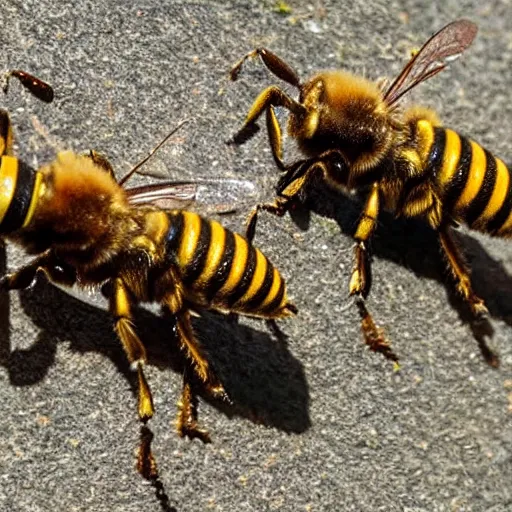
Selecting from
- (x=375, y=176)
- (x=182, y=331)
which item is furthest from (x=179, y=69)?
(x=182, y=331)

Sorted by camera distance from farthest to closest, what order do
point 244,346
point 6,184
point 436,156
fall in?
point 436,156 < point 244,346 < point 6,184

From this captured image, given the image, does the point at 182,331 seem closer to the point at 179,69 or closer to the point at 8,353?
the point at 8,353

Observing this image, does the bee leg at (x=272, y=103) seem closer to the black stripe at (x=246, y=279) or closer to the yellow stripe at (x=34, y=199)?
the black stripe at (x=246, y=279)

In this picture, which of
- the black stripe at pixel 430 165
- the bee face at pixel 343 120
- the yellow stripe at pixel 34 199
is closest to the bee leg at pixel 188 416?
the yellow stripe at pixel 34 199

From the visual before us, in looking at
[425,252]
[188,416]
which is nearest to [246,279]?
[188,416]

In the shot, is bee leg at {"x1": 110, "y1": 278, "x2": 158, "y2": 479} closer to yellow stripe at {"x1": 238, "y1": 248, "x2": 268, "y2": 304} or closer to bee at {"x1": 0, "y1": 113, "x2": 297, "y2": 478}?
bee at {"x1": 0, "y1": 113, "x2": 297, "y2": 478}

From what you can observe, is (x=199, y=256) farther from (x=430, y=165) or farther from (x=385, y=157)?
(x=430, y=165)
